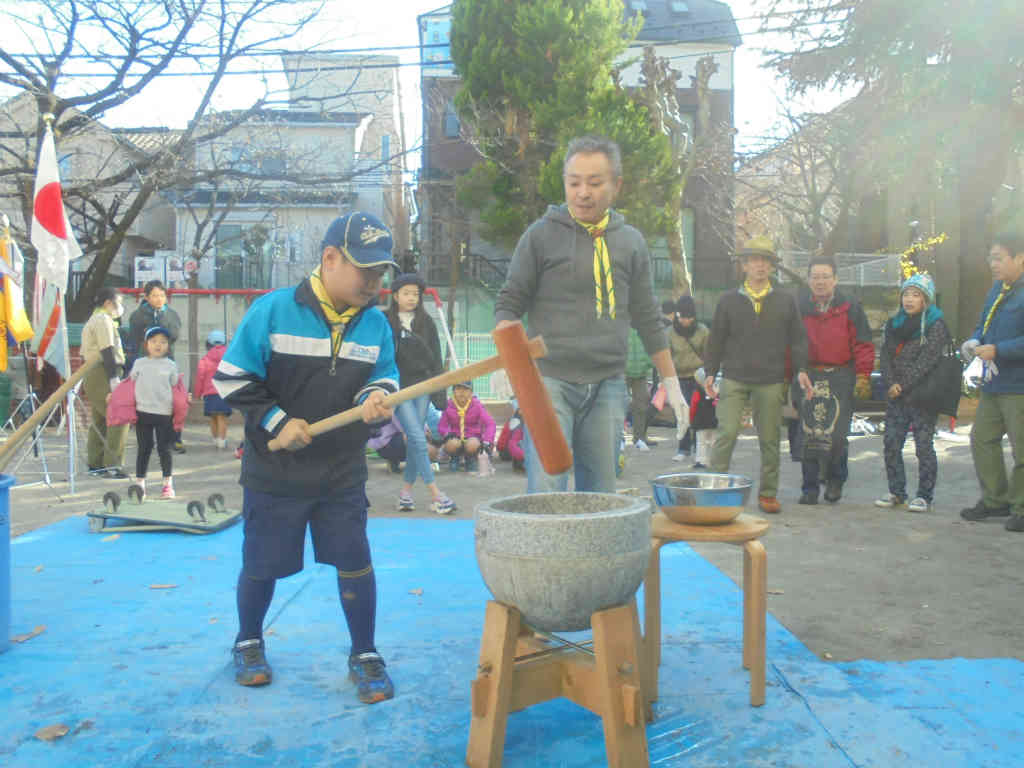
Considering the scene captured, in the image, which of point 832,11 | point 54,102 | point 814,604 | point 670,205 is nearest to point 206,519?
point 814,604

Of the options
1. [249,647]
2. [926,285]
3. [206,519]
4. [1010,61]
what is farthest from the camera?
[1010,61]

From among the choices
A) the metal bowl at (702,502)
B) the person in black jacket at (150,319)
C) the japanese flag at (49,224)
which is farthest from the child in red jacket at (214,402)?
the metal bowl at (702,502)

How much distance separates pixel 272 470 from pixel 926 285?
5.68 m

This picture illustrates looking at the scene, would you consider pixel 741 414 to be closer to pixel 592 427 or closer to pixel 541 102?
pixel 592 427

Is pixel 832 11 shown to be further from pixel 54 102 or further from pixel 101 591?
pixel 101 591

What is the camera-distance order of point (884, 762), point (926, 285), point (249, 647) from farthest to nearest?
point (926, 285) → point (249, 647) → point (884, 762)

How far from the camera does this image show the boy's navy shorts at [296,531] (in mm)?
3332

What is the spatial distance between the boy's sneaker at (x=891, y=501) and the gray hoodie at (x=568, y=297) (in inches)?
168

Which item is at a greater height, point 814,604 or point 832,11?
point 832,11

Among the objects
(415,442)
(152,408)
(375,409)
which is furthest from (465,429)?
(375,409)

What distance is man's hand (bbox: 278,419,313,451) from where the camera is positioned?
10.0 feet

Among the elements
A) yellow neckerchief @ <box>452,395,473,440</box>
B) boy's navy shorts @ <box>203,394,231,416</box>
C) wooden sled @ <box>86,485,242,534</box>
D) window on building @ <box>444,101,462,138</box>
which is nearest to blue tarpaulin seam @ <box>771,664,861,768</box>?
wooden sled @ <box>86,485,242,534</box>

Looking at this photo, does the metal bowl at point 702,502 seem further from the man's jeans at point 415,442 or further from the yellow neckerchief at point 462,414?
the yellow neckerchief at point 462,414

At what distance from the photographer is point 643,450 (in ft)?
35.6
